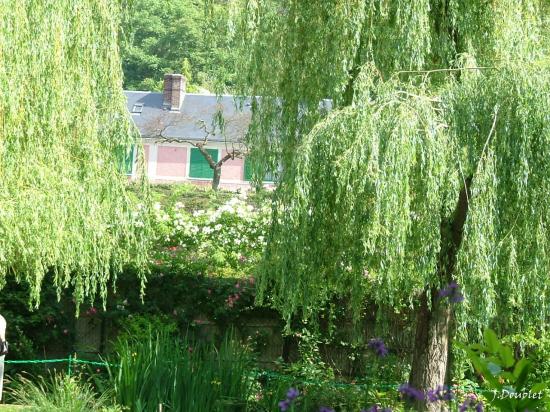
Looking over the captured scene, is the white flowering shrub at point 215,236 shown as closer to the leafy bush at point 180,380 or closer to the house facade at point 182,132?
the leafy bush at point 180,380

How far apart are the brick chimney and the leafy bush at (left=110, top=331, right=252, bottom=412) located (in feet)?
83.5

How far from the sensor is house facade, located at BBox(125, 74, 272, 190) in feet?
108

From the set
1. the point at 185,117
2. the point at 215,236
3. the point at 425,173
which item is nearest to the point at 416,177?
the point at 425,173

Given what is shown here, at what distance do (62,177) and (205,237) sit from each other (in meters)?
5.56

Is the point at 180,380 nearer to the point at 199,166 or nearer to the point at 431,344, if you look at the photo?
the point at 431,344

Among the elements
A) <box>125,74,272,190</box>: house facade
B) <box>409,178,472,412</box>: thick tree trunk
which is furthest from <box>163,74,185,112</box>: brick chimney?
<box>409,178,472,412</box>: thick tree trunk

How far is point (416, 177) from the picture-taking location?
22.1 feet

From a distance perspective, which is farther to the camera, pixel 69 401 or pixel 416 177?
pixel 69 401

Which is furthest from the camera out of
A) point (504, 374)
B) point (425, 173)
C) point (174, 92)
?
point (174, 92)

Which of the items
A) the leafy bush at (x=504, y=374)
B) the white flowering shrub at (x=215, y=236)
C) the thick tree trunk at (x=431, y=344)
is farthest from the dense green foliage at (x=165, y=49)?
the leafy bush at (x=504, y=374)

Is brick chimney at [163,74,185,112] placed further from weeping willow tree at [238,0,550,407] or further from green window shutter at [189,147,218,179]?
weeping willow tree at [238,0,550,407]

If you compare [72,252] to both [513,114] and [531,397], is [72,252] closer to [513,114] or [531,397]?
[513,114]

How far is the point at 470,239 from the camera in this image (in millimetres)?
6574

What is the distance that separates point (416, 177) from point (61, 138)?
2702mm
